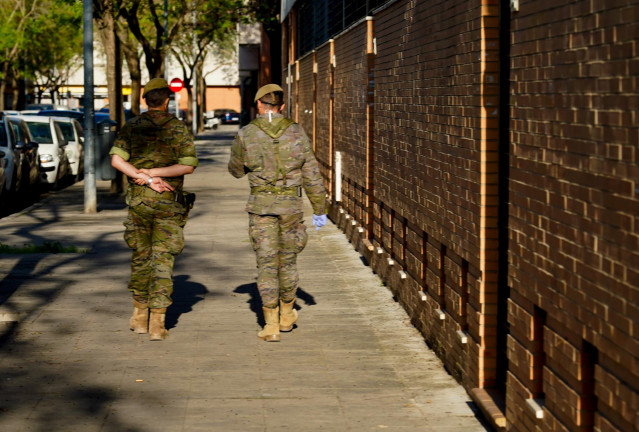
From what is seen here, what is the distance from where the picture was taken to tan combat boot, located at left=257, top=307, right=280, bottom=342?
863 centimetres

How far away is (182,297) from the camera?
1067 cm

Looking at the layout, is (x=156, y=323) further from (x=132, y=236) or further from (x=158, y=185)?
(x=158, y=185)

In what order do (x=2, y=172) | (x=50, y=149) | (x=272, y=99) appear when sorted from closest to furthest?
(x=272, y=99)
(x=2, y=172)
(x=50, y=149)

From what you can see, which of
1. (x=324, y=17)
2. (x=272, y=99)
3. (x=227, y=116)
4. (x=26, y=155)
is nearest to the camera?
(x=272, y=99)

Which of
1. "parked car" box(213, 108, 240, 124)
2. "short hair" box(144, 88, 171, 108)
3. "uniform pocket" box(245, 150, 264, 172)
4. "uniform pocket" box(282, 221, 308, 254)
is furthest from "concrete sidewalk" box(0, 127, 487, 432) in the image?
"parked car" box(213, 108, 240, 124)

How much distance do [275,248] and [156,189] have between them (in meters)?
0.97

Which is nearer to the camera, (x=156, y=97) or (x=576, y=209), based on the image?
(x=576, y=209)

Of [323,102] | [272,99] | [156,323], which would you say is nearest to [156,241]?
[156,323]

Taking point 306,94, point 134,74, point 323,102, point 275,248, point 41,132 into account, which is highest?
point 134,74

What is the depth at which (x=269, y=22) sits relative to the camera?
36500mm

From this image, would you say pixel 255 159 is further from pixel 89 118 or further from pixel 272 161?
pixel 89 118

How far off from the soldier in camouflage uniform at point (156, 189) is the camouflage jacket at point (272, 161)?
42 centimetres

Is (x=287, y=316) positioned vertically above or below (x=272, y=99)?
below

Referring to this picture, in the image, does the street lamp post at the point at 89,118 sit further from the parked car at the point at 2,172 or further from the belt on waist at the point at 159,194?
the belt on waist at the point at 159,194
